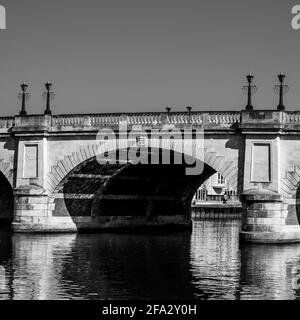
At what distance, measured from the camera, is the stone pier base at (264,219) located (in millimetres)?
46219

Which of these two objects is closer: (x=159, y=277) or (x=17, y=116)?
(x=159, y=277)

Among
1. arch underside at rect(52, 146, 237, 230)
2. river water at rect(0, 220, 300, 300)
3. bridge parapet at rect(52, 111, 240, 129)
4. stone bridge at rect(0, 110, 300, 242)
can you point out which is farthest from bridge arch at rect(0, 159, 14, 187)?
bridge parapet at rect(52, 111, 240, 129)

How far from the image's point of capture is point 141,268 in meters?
38.0

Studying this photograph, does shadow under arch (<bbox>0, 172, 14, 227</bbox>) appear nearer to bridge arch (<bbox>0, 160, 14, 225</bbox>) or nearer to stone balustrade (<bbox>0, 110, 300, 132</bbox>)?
bridge arch (<bbox>0, 160, 14, 225</bbox>)

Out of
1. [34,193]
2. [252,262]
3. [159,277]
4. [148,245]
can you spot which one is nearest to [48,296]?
[159,277]

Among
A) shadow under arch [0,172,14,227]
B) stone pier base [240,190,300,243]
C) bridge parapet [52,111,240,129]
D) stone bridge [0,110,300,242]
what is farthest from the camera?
shadow under arch [0,172,14,227]

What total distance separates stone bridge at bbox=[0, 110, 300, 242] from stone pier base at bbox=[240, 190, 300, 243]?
5cm

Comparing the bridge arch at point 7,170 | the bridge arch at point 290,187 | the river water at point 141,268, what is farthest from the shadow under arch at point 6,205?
the bridge arch at point 290,187

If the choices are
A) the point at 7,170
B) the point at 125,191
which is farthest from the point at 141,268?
the point at 125,191

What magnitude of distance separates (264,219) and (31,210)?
1442cm

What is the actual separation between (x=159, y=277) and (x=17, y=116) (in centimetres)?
2201

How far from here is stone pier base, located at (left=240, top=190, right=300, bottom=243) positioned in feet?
152

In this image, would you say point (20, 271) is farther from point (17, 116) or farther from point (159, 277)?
point (17, 116)
